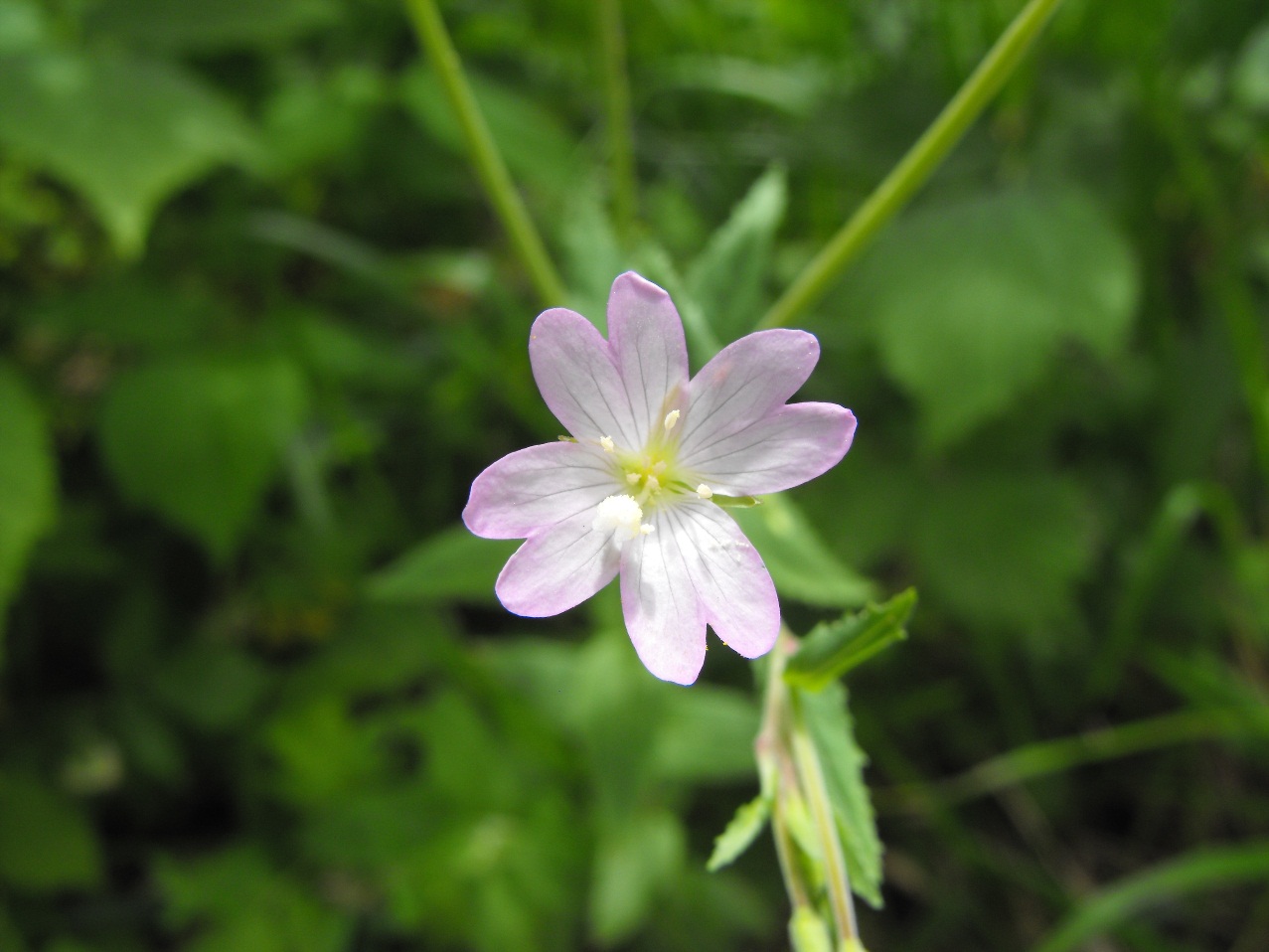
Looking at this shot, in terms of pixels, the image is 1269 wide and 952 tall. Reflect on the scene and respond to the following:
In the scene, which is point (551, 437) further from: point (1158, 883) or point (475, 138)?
point (1158, 883)

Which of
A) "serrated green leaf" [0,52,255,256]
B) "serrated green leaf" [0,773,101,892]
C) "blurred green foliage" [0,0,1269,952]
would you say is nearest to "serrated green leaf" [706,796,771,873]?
"blurred green foliage" [0,0,1269,952]

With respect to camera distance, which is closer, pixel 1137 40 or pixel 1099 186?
pixel 1137 40

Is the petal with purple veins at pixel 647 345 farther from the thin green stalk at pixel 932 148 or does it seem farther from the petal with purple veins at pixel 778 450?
the thin green stalk at pixel 932 148

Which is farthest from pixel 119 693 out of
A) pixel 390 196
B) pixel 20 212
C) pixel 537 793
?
pixel 390 196

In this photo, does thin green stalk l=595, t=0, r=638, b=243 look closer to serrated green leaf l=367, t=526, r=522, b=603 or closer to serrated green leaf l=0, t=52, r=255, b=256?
serrated green leaf l=367, t=526, r=522, b=603

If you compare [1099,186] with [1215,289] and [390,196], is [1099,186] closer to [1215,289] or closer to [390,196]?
[1215,289]

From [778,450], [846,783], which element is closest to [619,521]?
[778,450]
